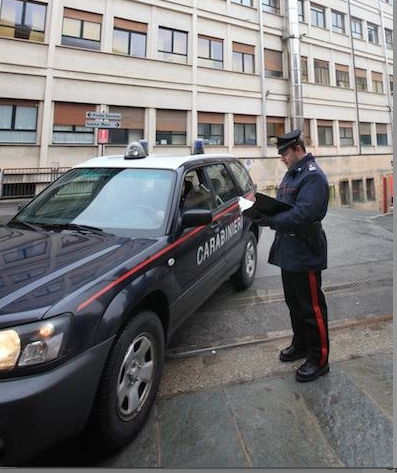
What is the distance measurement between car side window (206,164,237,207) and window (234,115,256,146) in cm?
1799

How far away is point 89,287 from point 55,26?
60.3ft

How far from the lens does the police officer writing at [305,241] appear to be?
2.53 m

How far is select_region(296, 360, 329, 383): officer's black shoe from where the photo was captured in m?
2.63

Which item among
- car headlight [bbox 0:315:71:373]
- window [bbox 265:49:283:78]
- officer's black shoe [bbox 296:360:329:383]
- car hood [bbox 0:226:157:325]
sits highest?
window [bbox 265:49:283:78]

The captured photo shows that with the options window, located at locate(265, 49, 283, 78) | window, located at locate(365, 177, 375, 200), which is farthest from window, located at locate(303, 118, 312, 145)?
window, located at locate(365, 177, 375, 200)

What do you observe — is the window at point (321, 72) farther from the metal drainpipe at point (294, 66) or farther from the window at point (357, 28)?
the window at point (357, 28)

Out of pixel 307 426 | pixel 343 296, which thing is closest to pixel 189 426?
pixel 307 426

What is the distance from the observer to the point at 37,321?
1590 mm

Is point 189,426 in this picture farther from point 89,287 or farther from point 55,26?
point 55,26

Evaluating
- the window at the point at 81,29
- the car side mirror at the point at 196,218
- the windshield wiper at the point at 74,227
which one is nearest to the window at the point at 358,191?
the window at the point at 81,29

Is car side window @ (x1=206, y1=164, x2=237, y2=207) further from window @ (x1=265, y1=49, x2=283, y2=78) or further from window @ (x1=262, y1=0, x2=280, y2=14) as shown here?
window @ (x1=262, y1=0, x2=280, y2=14)

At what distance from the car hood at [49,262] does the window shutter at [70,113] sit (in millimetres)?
15439

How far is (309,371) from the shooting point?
8.75 feet

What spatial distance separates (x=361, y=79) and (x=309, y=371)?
3132 cm
